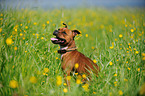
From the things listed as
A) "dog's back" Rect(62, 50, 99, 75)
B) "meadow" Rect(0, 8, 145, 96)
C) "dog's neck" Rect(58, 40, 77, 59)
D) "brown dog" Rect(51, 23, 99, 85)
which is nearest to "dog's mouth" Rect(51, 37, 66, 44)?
"brown dog" Rect(51, 23, 99, 85)

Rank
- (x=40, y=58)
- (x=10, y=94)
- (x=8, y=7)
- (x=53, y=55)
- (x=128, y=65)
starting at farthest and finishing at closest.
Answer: (x=8, y=7), (x=53, y=55), (x=40, y=58), (x=128, y=65), (x=10, y=94)

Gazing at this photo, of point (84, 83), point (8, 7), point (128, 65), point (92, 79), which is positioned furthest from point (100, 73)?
point (8, 7)

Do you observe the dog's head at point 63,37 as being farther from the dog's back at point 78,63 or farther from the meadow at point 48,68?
the meadow at point 48,68

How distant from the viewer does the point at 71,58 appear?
294cm

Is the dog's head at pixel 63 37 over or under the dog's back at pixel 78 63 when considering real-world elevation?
over

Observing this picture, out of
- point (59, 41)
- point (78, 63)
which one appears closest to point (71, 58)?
point (78, 63)

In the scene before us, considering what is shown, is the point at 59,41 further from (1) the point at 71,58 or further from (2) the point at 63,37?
(1) the point at 71,58

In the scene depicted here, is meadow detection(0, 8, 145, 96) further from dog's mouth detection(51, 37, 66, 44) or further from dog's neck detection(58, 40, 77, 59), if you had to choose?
dog's mouth detection(51, 37, 66, 44)

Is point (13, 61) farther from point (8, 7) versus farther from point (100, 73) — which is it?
point (8, 7)

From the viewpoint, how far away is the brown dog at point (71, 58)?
281cm

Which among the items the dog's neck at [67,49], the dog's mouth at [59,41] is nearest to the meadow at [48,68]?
the dog's neck at [67,49]

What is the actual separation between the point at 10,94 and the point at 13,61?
60 cm

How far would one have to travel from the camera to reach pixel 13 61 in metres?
2.52

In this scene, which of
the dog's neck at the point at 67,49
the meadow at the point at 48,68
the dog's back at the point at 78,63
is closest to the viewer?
the meadow at the point at 48,68
